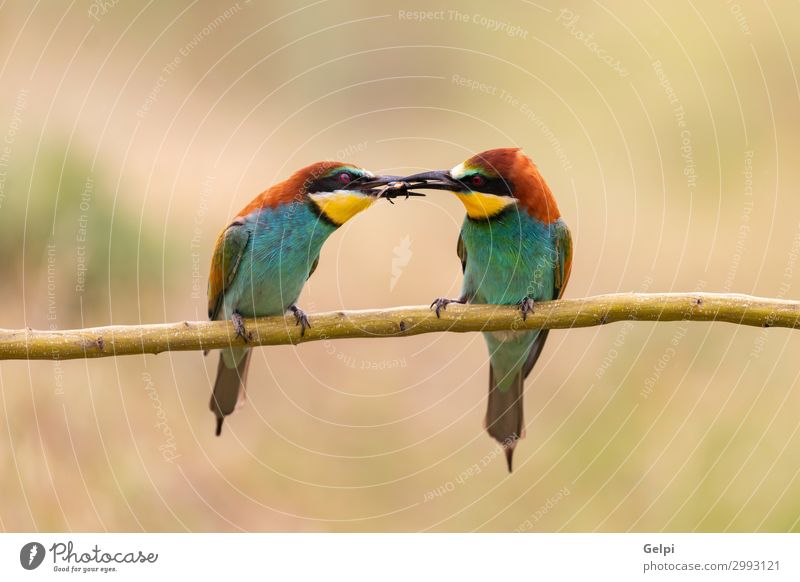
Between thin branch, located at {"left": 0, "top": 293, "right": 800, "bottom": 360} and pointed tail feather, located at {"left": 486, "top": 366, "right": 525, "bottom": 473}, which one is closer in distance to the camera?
thin branch, located at {"left": 0, "top": 293, "right": 800, "bottom": 360}

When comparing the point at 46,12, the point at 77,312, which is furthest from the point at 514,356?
the point at 46,12

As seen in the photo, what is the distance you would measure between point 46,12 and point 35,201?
2.64ft

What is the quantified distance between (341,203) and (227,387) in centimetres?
85

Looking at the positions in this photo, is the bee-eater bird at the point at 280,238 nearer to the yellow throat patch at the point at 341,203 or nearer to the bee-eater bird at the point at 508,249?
the yellow throat patch at the point at 341,203

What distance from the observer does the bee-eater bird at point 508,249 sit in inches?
116

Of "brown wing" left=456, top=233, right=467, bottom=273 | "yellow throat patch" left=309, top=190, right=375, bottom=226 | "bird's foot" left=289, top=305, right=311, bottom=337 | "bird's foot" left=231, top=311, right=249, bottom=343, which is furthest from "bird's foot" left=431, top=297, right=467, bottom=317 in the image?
"bird's foot" left=231, top=311, right=249, bottom=343

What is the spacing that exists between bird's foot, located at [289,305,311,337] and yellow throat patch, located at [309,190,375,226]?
1.08ft

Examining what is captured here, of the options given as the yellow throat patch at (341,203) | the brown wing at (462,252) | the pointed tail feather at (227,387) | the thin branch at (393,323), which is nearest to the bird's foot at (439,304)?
the thin branch at (393,323)

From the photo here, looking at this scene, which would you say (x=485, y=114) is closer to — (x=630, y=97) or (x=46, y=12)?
(x=630, y=97)

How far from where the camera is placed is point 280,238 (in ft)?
10.2

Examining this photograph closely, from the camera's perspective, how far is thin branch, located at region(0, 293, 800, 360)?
2438 mm

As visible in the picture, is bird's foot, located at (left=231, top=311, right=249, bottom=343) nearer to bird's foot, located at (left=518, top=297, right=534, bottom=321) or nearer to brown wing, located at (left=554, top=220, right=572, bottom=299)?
bird's foot, located at (left=518, top=297, right=534, bottom=321)

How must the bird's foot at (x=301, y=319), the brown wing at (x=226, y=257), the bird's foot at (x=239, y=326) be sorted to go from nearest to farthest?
the bird's foot at (x=301, y=319) → the bird's foot at (x=239, y=326) → the brown wing at (x=226, y=257)

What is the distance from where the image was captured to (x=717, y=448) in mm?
3322
